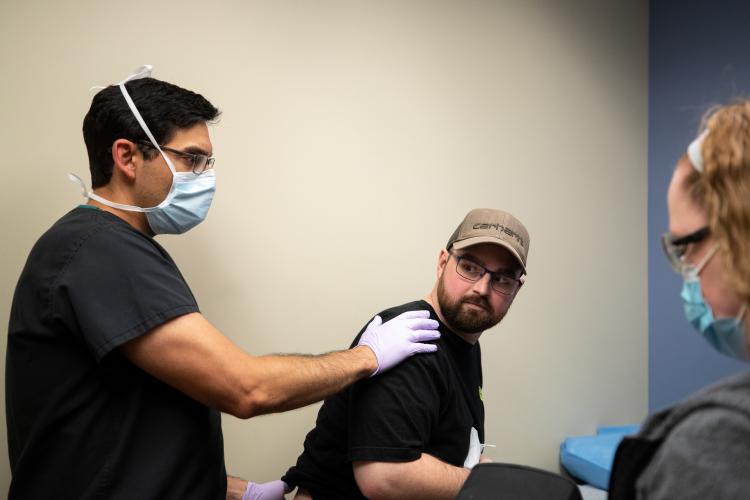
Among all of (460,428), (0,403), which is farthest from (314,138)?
(0,403)

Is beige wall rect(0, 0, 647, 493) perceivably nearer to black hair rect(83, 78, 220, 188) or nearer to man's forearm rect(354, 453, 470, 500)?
black hair rect(83, 78, 220, 188)

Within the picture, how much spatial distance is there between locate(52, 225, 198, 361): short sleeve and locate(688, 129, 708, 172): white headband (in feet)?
2.99

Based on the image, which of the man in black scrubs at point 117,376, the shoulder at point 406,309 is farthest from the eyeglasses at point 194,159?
the shoulder at point 406,309

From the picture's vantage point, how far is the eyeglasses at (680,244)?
84 cm

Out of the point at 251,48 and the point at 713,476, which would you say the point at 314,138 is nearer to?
the point at 251,48

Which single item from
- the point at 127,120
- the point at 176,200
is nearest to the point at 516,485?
the point at 176,200

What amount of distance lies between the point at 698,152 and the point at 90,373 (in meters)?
1.12

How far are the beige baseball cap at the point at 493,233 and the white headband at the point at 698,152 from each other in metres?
0.78

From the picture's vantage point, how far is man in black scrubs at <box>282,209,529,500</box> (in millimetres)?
1364

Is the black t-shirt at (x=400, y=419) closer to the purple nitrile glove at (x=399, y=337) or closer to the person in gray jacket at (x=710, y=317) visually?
the purple nitrile glove at (x=399, y=337)

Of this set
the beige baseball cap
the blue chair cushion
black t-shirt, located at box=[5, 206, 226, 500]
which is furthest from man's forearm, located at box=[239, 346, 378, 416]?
the blue chair cushion

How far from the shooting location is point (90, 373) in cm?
121

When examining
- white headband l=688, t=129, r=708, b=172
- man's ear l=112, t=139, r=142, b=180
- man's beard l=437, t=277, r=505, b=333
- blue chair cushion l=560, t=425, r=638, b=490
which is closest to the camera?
white headband l=688, t=129, r=708, b=172

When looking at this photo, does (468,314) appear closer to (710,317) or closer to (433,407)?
(433,407)
